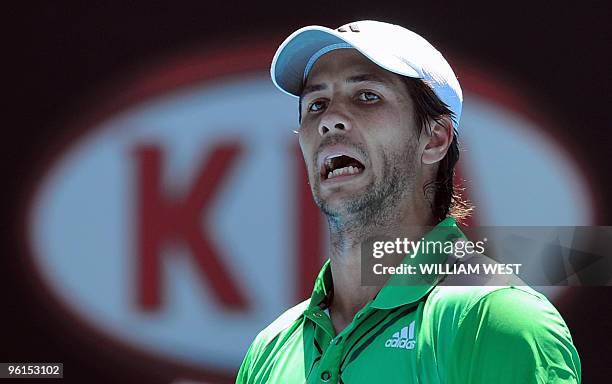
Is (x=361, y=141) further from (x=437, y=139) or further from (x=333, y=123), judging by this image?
(x=437, y=139)

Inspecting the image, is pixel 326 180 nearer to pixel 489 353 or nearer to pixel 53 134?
pixel 489 353

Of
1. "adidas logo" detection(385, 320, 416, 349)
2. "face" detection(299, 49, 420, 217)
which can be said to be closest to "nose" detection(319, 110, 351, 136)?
"face" detection(299, 49, 420, 217)

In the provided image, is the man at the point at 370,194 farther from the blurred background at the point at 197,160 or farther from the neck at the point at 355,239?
the blurred background at the point at 197,160

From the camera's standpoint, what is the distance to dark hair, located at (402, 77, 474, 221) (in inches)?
71.7

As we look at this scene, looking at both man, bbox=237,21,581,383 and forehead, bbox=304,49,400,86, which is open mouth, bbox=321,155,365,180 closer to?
man, bbox=237,21,581,383

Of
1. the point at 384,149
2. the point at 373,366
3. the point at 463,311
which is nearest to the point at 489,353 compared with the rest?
the point at 463,311

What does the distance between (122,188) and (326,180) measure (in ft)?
6.65

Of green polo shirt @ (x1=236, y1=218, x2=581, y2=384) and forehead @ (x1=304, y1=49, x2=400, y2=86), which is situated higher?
forehead @ (x1=304, y1=49, x2=400, y2=86)

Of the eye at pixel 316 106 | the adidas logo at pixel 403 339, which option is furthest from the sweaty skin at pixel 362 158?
the adidas logo at pixel 403 339

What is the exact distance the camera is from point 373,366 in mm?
1532

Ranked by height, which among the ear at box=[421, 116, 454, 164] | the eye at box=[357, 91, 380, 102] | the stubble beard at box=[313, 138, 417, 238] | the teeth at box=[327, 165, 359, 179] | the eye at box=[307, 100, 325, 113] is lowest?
the stubble beard at box=[313, 138, 417, 238]

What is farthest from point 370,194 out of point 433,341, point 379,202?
point 433,341

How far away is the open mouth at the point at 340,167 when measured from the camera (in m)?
1.75

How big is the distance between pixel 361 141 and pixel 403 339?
40 cm
